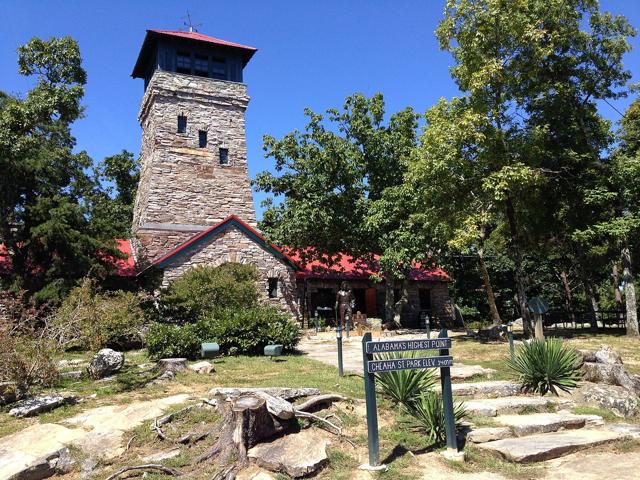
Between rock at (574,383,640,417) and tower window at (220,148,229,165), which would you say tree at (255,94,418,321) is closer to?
tower window at (220,148,229,165)

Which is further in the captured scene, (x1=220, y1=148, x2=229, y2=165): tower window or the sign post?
(x1=220, y1=148, x2=229, y2=165): tower window

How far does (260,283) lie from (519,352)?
13872 millimetres

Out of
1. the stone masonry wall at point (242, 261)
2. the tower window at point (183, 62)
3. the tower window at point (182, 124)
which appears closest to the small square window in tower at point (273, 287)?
the stone masonry wall at point (242, 261)

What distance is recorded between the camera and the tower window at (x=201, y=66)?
2606 cm

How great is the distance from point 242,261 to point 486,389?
1439cm

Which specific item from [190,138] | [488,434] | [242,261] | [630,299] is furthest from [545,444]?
[190,138]

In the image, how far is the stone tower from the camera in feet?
78.8

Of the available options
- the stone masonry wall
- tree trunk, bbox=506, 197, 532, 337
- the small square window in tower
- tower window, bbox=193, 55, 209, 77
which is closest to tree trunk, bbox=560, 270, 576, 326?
tree trunk, bbox=506, 197, 532, 337

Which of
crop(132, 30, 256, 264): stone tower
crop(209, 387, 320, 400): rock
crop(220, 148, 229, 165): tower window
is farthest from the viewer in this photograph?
crop(220, 148, 229, 165): tower window

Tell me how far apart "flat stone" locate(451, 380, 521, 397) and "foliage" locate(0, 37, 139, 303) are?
12.7 m

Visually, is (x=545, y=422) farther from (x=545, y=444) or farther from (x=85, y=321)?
(x=85, y=321)

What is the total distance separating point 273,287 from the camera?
22656mm

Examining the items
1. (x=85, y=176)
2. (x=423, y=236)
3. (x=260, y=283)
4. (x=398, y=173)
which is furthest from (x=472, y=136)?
(x=85, y=176)

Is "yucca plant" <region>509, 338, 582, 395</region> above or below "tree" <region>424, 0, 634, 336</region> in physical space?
below
